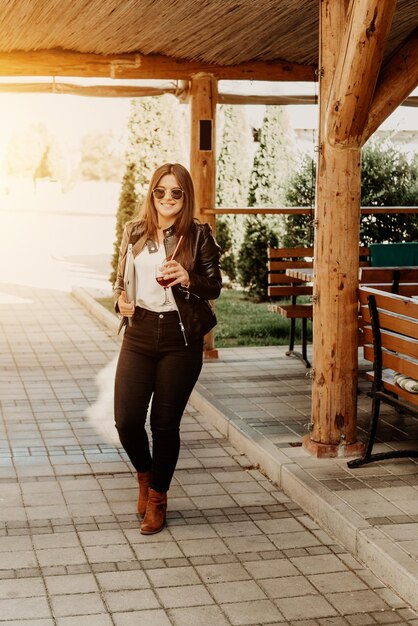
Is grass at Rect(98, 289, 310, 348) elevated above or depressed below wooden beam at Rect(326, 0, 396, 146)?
below

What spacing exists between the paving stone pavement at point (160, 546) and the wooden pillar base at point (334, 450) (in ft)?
1.15

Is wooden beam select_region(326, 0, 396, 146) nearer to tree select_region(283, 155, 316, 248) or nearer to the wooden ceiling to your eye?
the wooden ceiling

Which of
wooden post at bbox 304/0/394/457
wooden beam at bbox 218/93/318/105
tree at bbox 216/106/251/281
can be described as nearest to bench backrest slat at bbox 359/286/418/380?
wooden post at bbox 304/0/394/457

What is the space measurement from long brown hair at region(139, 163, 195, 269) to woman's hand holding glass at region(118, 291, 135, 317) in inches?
12.6

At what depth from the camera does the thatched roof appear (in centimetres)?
698

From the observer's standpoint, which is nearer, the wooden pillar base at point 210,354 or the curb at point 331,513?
the curb at point 331,513

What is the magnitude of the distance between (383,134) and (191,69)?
445 cm

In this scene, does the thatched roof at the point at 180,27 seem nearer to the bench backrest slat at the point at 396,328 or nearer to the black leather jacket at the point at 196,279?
the bench backrest slat at the point at 396,328

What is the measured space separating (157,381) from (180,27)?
3.77 meters

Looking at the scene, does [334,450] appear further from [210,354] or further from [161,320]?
[210,354]

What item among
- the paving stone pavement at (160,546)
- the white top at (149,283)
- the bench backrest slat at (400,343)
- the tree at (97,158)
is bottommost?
the paving stone pavement at (160,546)

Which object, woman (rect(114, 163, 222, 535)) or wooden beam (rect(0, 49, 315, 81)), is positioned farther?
wooden beam (rect(0, 49, 315, 81))

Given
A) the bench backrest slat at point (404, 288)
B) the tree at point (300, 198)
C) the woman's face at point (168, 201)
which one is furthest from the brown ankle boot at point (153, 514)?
the tree at point (300, 198)

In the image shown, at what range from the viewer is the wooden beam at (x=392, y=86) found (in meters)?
5.80
